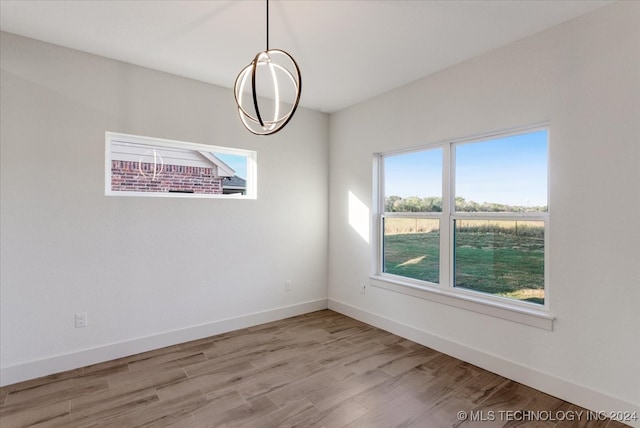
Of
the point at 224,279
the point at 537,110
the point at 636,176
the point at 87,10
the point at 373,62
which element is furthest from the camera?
the point at 224,279

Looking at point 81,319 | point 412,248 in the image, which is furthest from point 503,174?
point 81,319

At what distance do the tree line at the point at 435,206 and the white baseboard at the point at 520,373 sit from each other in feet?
4.12

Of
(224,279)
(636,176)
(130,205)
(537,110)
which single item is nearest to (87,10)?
(130,205)

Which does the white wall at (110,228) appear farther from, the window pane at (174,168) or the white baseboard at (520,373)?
the white baseboard at (520,373)

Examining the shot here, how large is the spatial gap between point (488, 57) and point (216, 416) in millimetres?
3539

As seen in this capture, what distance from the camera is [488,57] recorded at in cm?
281

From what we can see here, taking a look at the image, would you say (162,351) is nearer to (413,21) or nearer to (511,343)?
(511,343)

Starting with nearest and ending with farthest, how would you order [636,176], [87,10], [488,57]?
1. [636,176]
2. [87,10]
3. [488,57]

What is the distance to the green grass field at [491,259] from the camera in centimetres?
262

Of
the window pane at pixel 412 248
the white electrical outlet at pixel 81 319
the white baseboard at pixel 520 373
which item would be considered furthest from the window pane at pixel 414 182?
the white electrical outlet at pixel 81 319

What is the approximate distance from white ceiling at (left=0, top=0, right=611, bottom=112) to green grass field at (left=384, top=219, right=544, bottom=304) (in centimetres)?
157

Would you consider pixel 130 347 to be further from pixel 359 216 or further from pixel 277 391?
pixel 359 216

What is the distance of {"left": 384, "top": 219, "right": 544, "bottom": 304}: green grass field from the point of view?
262cm

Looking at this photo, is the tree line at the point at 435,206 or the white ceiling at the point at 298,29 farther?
the tree line at the point at 435,206
